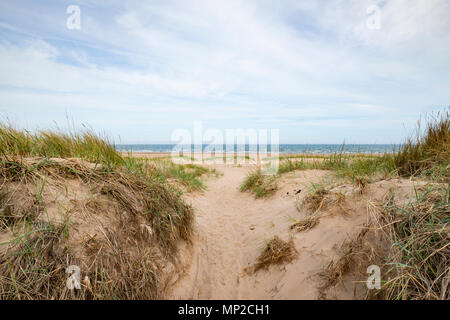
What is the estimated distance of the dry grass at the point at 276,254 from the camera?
3.00m

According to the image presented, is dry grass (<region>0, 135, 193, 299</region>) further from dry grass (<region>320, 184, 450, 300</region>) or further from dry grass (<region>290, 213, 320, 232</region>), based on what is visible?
dry grass (<region>320, 184, 450, 300</region>)

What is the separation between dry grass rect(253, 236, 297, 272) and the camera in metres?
3.00

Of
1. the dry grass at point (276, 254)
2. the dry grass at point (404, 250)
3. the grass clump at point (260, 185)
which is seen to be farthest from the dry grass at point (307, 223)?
the grass clump at point (260, 185)

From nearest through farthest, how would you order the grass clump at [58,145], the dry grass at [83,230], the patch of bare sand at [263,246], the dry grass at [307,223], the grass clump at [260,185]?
the dry grass at [83,230], the patch of bare sand at [263,246], the grass clump at [58,145], the dry grass at [307,223], the grass clump at [260,185]

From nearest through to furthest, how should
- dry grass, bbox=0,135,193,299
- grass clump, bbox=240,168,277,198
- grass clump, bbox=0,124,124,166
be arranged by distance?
dry grass, bbox=0,135,193,299 < grass clump, bbox=0,124,124,166 < grass clump, bbox=240,168,277,198

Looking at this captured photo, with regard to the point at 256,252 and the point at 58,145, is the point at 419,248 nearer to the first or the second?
the point at 256,252

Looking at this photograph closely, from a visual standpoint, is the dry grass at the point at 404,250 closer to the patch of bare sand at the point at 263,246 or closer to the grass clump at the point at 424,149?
the patch of bare sand at the point at 263,246

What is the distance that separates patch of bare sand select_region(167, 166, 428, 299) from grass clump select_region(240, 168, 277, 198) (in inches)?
46.8

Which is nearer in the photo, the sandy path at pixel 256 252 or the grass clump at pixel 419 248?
the grass clump at pixel 419 248

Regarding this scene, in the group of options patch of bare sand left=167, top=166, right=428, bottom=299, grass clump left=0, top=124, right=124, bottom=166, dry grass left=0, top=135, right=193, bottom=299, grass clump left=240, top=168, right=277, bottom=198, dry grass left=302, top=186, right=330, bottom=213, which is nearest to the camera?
dry grass left=0, top=135, right=193, bottom=299

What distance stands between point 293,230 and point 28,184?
10.9ft

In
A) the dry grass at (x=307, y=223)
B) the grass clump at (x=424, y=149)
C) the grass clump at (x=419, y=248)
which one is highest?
the grass clump at (x=424, y=149)

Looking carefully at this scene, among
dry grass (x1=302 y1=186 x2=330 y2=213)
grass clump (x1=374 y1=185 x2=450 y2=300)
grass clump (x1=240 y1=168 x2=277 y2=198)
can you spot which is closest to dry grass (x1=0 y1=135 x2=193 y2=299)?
dry grass (x1=302 y1=186 x2=330 y2=213)
